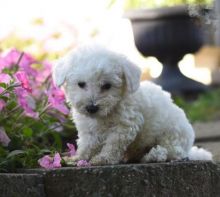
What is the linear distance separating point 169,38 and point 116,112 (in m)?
5.43

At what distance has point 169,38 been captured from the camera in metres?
8.39

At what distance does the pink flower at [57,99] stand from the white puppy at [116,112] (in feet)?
1.36

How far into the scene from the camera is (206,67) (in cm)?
1237

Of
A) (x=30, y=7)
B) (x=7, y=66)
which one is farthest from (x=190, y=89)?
(x=7, y=66)

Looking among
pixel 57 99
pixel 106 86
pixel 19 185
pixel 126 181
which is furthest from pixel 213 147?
pixel 19 185

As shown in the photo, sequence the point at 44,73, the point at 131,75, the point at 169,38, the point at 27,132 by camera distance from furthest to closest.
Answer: the point at 169,38 < the point at 44,73 < the point at 27,132 < the point at 131,75

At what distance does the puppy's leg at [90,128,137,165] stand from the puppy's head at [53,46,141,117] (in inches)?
4.0

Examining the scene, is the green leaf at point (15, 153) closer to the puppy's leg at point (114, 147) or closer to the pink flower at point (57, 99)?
the puppy's leg at point (114, 147)

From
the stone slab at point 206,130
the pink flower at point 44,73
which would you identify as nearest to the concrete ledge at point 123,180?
the pink flower at point 44,73

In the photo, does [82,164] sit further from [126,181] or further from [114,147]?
[126,181]

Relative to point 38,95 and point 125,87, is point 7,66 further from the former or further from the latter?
point 125,87

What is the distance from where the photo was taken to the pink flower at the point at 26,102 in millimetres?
3281

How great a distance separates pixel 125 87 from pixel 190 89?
5582 mm

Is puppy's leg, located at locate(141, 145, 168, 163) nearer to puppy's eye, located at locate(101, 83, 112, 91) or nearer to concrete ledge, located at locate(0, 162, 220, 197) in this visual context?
concrete ledge, located at locate(0, 162, 220, 197)
